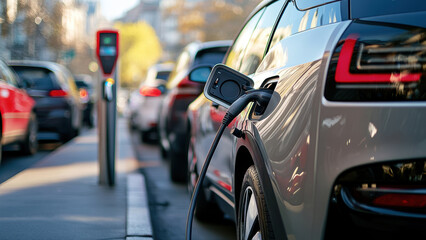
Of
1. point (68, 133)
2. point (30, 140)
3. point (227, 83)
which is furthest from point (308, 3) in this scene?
point (68, 133)

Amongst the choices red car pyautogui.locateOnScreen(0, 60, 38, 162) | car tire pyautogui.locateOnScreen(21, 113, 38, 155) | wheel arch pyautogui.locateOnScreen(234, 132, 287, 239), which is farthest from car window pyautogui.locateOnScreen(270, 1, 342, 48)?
car tire pyautogui.locateOnScreen(21, 113, 38, 155)

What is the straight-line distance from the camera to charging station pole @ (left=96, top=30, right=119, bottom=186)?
7.84 m

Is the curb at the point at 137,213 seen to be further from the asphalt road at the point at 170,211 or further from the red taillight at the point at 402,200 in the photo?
the red taillight at the point at 402,200

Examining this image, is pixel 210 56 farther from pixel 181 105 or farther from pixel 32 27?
pixel 32 27

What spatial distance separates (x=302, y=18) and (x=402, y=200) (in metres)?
1.24

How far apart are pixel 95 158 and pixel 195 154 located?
5.30 meters

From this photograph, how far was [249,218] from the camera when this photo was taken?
11.7 ft

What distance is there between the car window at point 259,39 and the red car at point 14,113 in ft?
19.9

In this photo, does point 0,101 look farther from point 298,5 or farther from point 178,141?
point 298,5

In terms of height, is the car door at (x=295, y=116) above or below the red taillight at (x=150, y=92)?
above

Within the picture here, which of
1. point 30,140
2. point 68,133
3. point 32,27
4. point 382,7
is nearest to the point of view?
point 382,7

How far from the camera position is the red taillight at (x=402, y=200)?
2.47 metres

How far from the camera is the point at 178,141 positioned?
8.40 metres

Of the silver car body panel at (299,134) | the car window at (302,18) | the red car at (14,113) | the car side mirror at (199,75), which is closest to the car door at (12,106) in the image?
the red car at (14,113)
